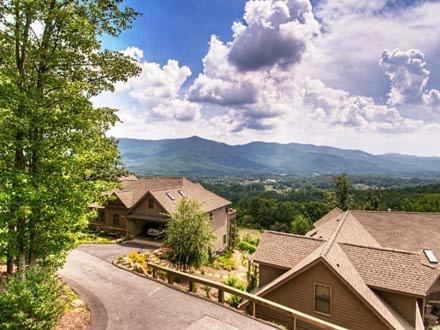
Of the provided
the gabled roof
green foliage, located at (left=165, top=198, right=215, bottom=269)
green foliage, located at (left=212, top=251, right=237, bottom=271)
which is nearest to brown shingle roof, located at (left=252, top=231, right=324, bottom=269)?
green foliage, located at (left=165, top=198, right=215, bottom=269)

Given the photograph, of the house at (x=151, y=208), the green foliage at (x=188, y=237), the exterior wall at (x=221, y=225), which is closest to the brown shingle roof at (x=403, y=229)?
the exterior wall at (x=221, y=225)

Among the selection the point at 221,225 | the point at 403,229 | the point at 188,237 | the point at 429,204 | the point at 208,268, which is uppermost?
the point at 188,237

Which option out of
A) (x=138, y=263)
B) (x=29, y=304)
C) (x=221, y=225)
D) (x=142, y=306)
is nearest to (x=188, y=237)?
(x=138, y=263)

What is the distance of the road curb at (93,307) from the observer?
11.0 meters

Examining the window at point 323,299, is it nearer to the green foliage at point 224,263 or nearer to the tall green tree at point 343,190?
the green foliage at point 224,263

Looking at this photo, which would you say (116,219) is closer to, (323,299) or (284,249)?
(284,249)

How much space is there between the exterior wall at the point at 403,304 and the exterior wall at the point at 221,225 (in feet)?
74.3

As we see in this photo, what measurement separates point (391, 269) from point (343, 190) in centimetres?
5492

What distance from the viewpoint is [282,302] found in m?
17.7

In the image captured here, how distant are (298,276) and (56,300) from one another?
12064 millimetres

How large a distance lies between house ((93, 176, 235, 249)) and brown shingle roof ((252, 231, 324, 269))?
40.5 ft

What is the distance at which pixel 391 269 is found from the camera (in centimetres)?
1716

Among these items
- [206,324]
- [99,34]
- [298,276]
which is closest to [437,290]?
[298,276]

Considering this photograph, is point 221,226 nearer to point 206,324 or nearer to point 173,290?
A: point 173,290
